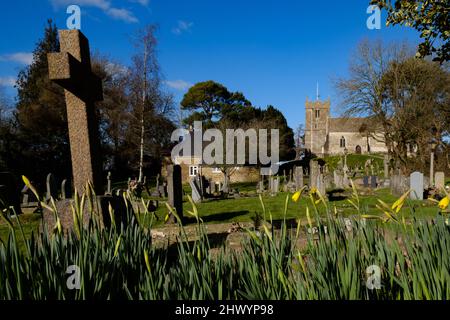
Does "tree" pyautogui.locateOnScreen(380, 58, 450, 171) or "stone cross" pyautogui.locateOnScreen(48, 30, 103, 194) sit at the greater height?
"tree" pyautogui.locateOnScreen(380, 58, 450, 171)

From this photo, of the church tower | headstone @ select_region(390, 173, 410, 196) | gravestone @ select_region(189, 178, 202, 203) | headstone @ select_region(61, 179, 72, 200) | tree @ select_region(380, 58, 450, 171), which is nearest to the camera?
headstone @ select_region(61, 179, 72, 200)

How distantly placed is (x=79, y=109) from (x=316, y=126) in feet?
266

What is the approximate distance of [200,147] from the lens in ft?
122

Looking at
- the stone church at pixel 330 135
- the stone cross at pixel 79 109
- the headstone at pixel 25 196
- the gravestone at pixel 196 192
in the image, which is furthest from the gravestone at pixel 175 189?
the stone church at pixel 330 135

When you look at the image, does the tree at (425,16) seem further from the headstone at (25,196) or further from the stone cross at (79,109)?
the headstone at (25,196)

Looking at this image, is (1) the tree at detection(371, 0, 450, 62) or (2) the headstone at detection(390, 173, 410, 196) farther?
(2) the headstone at detection(390, 173, 410, 196)

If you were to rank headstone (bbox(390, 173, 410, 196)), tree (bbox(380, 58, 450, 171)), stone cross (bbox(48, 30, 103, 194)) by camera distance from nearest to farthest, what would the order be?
→ stone cross (bbox(48, 30, 103, 194)) → headstone (bbox(390, 173, 410, 196)) → tree (bbox(380, 58, 450, 171))

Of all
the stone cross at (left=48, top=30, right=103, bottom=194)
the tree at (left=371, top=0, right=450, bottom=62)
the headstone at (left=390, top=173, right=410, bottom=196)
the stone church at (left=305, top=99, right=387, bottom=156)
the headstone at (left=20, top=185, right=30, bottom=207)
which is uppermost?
the stone church at (left=305, top=99, right=387, bottom=156)

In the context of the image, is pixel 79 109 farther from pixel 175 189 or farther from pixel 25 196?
pixel 25 196

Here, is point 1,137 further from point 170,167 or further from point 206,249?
point 206,249

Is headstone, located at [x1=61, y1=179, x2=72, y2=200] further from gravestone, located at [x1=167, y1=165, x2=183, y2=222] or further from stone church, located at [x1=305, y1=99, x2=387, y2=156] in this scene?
stone church, located at [x1=305, y1=99, x2=387, y2=156]

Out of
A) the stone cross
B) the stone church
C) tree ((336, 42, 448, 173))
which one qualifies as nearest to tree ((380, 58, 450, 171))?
tree ((336, 42, 448, 173))

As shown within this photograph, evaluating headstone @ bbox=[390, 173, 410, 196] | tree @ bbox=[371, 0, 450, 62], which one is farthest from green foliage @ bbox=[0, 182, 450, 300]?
headstone @ bbox=[390, 173, 410, 196]

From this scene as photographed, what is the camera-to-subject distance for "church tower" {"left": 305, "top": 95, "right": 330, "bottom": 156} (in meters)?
81.0
